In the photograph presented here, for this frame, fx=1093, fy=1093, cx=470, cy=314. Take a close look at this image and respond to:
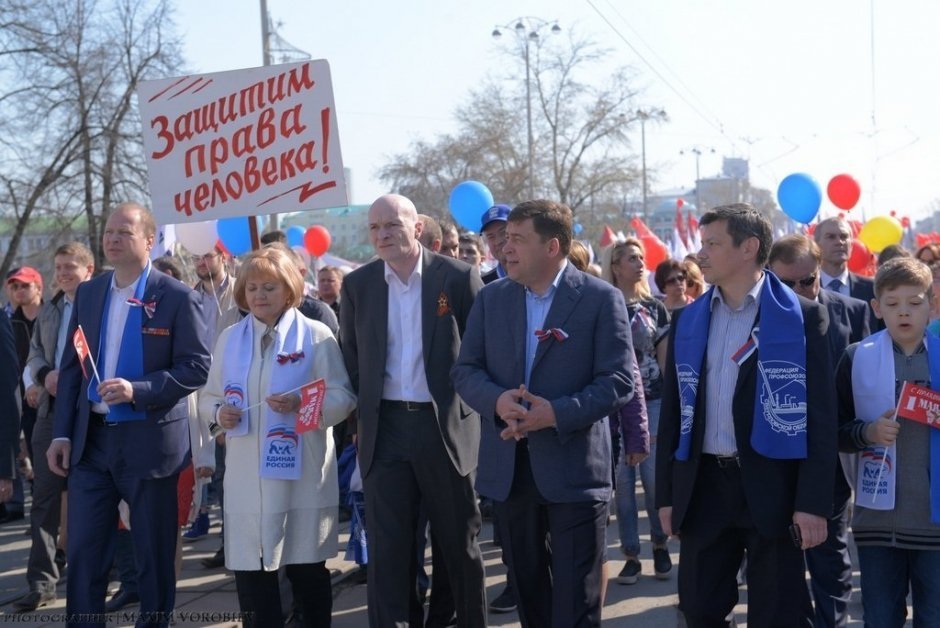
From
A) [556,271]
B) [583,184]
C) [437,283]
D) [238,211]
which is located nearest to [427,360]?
[437,283]

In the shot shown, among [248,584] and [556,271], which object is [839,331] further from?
[248,584]

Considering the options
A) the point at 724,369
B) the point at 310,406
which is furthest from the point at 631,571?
the point at 724,369

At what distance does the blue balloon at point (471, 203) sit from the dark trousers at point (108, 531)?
245 inches

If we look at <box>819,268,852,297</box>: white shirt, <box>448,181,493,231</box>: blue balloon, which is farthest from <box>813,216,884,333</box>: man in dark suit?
<box>448,181,493,231</box>: blue balloon

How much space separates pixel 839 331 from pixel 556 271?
1.77m

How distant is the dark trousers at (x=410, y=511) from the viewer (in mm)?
5219

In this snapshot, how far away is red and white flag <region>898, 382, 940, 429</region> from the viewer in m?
4.35

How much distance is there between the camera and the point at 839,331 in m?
5.69

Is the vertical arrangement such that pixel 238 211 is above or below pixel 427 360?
above

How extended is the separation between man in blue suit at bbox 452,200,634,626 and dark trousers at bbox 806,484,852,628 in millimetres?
1295

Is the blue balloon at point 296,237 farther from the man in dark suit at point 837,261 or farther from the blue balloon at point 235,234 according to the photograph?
the man in dark suit at point 837,261

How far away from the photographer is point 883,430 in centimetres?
436

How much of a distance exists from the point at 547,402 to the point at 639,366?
2.96 meters

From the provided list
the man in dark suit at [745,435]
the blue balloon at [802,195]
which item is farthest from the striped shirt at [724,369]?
the blue balloon at [802,195]
